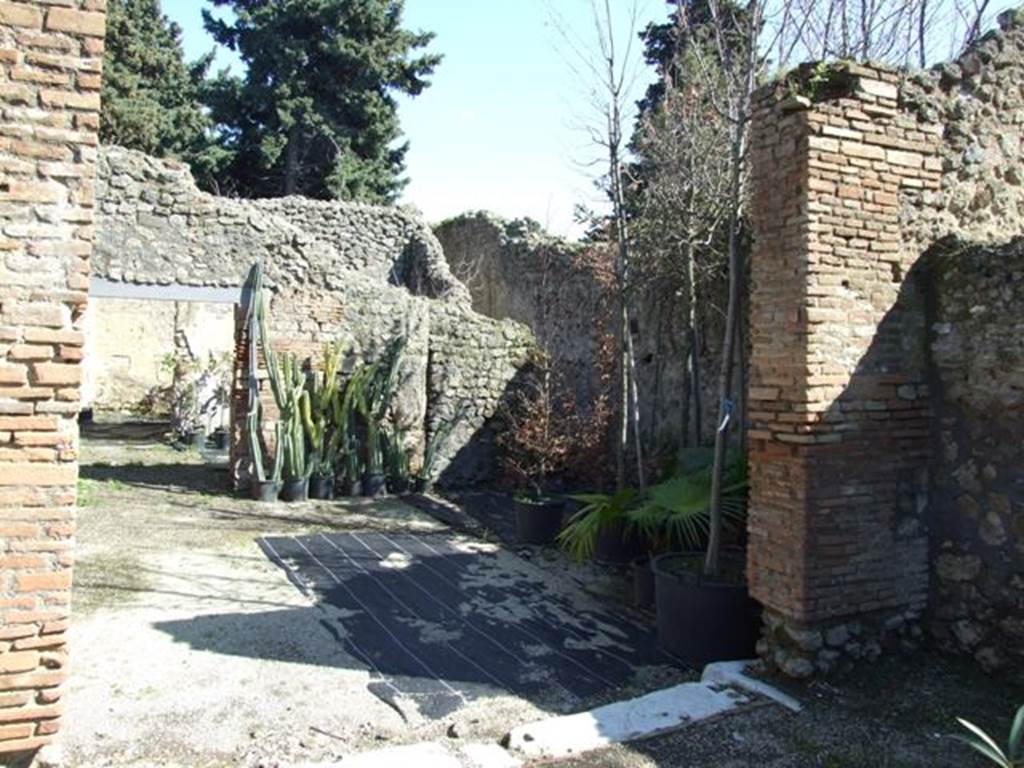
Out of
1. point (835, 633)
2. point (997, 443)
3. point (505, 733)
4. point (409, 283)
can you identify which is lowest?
point (505, 733)

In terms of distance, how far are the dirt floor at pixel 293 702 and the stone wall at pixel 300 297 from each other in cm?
406

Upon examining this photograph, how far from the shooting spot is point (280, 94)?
1867 cm

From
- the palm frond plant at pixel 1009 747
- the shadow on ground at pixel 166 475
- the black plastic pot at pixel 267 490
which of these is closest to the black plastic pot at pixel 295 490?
the black plastic pot at pixel 267 490

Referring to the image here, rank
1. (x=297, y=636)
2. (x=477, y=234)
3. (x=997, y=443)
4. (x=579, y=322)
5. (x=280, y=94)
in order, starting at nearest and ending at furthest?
(x=997, y=443) < (x=297, y=636) < (x=579, y=322) < (x=477, y=234) < (x=280, y=94)

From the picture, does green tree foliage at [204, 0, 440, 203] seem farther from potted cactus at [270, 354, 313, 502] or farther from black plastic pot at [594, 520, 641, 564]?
black plastic pot at [594, 520, 641, 564]

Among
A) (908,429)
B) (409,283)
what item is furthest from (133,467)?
(908,429)

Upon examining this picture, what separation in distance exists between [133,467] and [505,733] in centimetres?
898

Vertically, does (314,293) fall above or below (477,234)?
below

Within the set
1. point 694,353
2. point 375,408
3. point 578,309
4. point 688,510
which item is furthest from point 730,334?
point 578,309

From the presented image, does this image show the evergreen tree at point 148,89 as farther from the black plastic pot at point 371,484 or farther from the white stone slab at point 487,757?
the white stone slab at point 487,757

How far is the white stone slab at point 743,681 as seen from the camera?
386cm

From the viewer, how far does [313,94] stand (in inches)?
753

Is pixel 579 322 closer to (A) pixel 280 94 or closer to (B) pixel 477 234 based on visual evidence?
(B) pixel 477 234

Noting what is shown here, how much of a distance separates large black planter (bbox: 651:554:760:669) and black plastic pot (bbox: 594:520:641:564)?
1.59 meters
